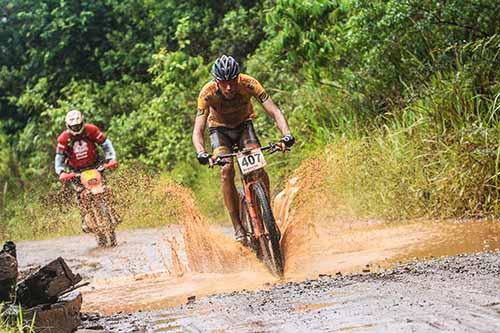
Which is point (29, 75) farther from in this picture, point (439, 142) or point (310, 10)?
point (439, 142)

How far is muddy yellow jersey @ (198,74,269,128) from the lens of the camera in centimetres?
779

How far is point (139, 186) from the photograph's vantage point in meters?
15.6

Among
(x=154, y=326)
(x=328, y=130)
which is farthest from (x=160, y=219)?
(x=154, y=326)

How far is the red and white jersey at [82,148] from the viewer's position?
1214cm

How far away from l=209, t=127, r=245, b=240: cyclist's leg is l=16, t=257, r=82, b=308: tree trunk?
2525 millimetres

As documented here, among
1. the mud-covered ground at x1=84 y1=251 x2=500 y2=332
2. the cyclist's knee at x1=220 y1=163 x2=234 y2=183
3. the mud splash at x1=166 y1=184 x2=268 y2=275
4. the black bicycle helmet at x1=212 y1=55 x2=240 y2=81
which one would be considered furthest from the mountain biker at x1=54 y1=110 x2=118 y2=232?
the mud-covered ground at x1=84 y1=251 x2=500 y2=332

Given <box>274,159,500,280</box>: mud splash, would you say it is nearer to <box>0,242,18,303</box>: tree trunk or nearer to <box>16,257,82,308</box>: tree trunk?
<box>16,257,82,308</box>: tree trunk

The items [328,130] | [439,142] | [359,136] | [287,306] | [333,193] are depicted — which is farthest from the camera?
[328,130]

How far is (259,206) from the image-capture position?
24.0 feet

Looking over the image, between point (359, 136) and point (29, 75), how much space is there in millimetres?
14079

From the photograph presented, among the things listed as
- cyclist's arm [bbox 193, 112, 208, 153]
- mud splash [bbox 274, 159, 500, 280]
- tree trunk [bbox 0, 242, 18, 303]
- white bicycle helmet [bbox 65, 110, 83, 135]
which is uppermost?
white bicycle helmet [bbox 65, 110, 83, 135]

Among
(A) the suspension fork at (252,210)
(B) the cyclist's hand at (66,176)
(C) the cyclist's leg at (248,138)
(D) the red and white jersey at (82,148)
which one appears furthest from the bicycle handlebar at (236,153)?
(D) the red and white jersey at (82,148)

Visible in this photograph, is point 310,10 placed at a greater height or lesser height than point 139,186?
greater

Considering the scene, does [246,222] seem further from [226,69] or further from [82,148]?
[82,148]
